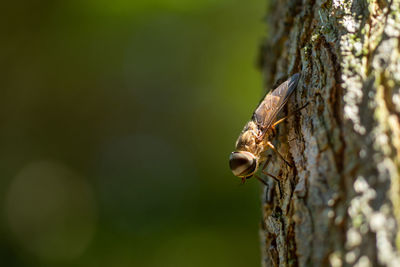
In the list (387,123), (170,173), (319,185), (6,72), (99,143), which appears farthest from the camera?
(99,143)

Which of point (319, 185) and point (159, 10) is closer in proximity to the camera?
point (319, 185)

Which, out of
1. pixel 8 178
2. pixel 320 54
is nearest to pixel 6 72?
pixel 8 178

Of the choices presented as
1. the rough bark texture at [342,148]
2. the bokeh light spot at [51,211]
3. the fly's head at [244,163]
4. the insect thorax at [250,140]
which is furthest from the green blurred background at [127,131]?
the rough bark texture at [342,148]

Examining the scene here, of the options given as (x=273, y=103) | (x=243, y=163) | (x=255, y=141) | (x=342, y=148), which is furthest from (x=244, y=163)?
(x=342, y=148)

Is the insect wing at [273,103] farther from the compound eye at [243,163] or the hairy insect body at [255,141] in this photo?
the compound eye at [243,163]

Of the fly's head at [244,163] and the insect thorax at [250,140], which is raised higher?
the insect thorax at [250,140]

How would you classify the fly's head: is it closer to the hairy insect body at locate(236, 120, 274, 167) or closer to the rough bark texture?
the hairy insect body at locate(236, 120, 274, 167)

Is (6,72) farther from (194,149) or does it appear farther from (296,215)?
(296,215)
